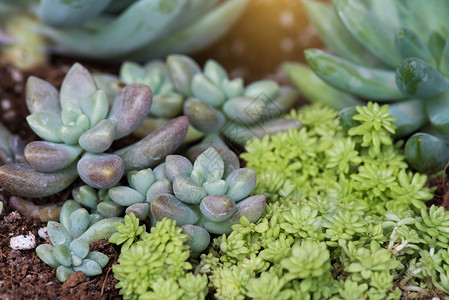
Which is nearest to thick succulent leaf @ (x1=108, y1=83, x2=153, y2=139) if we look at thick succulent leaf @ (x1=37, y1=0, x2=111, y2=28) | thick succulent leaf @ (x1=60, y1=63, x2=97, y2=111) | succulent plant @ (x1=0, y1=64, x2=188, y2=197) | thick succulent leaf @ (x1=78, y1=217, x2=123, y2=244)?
succulent plant @ (x1=0, y1=64, x2=188, y2=197)

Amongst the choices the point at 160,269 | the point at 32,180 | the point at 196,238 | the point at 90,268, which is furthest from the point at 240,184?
the point at 32,180

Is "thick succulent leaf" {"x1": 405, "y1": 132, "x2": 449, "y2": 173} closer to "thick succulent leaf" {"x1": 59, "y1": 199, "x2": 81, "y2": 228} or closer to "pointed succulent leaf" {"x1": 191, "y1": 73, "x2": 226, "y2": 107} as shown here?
"pointed succulent leaf" {"x1": 191, "y1": 73, "x2": 226, "y2": 107}

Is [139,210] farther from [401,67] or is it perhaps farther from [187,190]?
[401,67]

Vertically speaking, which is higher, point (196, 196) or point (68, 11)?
point (68, 11)

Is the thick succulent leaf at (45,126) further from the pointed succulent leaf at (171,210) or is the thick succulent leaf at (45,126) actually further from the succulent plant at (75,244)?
the pointed succulent leaf at (171,210)

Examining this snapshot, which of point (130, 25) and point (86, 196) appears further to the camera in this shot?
point (130, 25)

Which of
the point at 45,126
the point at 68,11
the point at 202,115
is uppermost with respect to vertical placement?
the point at 68,11
